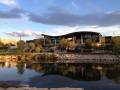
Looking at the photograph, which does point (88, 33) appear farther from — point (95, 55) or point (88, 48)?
point (95, 55)

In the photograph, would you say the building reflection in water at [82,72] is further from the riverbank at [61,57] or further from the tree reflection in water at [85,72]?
the riverbank at [61,57]

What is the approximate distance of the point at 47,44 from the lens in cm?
6662

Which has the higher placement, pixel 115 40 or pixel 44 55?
pixel 115 40

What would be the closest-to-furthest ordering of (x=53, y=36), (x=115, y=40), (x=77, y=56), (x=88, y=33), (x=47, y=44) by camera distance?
1. (x=115, y=40)
2. (x=77, y=56)
3. (x=88, y=33)
4. (x=47, y=44)
5. (x=53, y=36)

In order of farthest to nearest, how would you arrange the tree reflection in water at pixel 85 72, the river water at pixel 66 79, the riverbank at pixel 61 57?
1. the riverbank at pixel 61 57
2. the tree reflection in water at pixel 85 72
3. the river water at pixel 66 79

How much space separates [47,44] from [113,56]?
43.0 m

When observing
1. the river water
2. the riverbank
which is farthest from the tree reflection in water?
the riverbank

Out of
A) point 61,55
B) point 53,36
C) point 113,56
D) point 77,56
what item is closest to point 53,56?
point 61,55

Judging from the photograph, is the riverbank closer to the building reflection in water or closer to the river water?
the building reflection in water

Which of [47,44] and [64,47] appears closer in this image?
[64,47]

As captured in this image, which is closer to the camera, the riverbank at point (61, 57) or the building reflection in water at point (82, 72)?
the building reflection in water at point (82, 72)

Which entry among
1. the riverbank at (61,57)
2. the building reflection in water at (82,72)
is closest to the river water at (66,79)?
the building reflection in water at (82,72)

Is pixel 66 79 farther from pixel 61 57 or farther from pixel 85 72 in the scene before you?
pixel 61 57

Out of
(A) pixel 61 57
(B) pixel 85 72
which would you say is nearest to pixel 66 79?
(B) pixel 85 72
